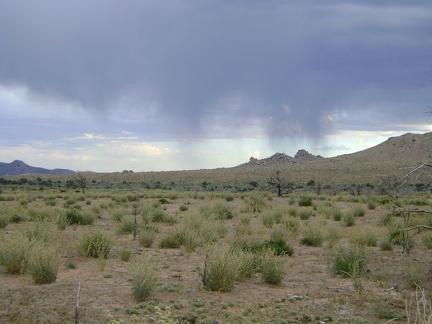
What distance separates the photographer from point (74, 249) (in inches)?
671

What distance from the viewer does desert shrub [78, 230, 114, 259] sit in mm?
15980

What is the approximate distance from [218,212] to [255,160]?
117 meters

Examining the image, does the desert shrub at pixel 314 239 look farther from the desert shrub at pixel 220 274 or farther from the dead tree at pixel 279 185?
the dead tree at pixel 279 185

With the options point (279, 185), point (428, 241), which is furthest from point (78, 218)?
point (279, 185)

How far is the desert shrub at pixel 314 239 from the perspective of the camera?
19234 mm

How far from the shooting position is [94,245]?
15.9 metres

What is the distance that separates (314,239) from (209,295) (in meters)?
8.93

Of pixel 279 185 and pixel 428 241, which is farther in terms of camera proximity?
pixel 279 185

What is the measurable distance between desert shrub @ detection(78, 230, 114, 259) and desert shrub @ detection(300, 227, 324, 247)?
26.3 ft

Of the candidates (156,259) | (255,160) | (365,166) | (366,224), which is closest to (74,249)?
(156,259)

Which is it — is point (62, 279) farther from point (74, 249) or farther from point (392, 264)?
point (392, 264)

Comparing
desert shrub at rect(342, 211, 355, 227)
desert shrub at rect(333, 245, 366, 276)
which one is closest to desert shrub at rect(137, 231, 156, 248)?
desert shrub at rect(333, 245, 366, 276)

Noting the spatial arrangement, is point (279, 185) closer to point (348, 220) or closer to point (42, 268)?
point (348, 220)

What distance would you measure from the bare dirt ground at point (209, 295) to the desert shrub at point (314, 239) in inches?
104
